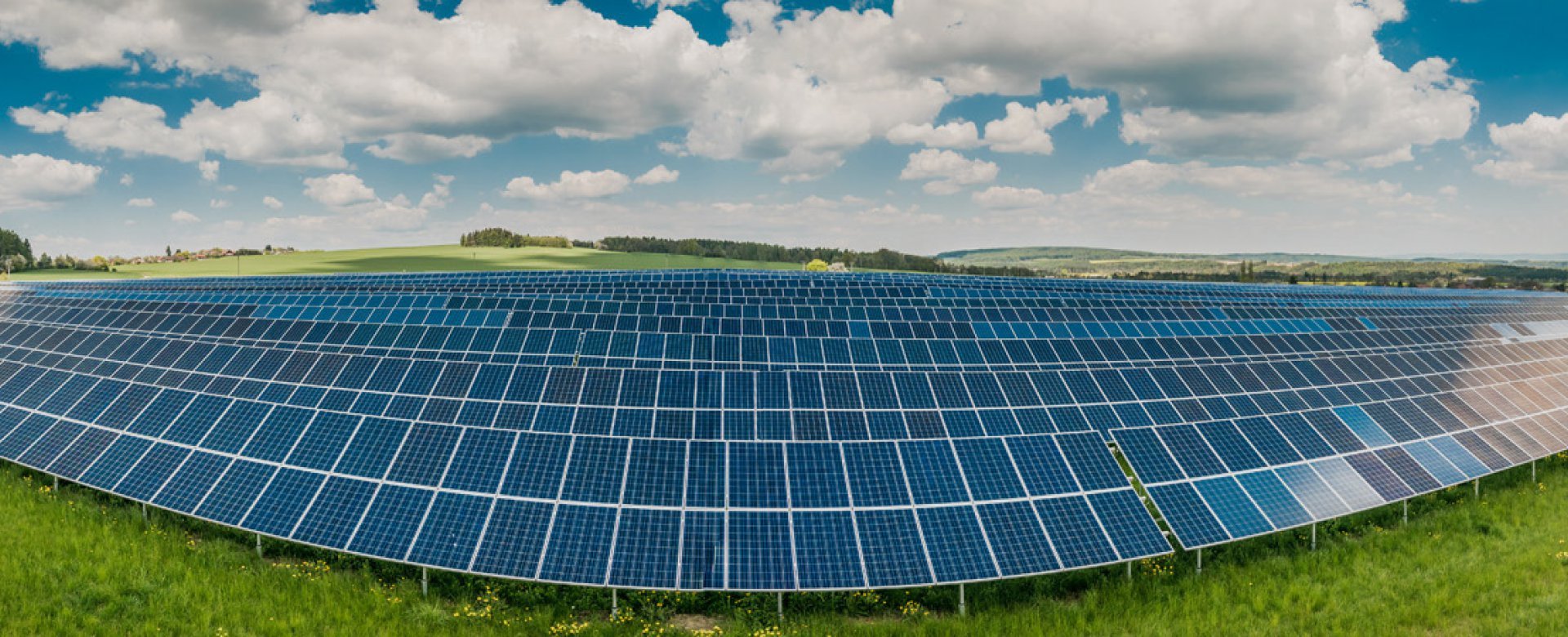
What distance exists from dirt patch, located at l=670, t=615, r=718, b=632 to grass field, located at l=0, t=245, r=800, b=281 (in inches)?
5250

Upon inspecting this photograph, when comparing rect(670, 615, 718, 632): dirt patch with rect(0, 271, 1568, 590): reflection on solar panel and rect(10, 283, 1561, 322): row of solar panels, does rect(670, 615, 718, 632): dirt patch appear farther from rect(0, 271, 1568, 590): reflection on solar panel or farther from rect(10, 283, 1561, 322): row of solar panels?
rect(10, 283, 1561, 322): row of solar panels

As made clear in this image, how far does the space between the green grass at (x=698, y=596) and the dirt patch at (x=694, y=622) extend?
0.69ft

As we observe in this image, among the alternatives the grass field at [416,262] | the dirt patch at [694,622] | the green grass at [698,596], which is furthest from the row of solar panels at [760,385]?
the grass field at [416,262]

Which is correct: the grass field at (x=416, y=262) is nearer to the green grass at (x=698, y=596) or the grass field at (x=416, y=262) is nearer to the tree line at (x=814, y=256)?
the tree line at (x=814, y=256)

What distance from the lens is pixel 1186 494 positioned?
68.9 ft

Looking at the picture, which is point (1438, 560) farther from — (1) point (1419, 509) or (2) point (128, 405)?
(2) point (128, 405)

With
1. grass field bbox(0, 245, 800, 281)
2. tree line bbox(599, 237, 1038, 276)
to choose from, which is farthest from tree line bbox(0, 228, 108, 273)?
tree line bbox(599, 237, 1038, 276)

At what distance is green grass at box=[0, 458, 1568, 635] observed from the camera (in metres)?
16.8

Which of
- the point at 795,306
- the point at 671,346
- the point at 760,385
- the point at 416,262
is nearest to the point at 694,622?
the point at 760,385

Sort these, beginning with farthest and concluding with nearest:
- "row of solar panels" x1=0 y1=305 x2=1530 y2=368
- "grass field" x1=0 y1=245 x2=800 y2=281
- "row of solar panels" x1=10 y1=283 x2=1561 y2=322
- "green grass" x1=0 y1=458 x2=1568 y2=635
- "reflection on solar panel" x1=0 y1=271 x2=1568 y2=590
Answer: "grass field" x1=0 y1=245 x2=800 y2=281
"row of solar panels" x1=10 y1=283 x2=1561 y2=322
"row of solar panels" x1=0 y1=305 x2=1530 y2=368
"reflection on solar panel" x1=0 y1=271 x2=1568 y2=590
"green grass" x1=0 y1=458 x2=1568 y2=635

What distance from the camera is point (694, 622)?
17.6m

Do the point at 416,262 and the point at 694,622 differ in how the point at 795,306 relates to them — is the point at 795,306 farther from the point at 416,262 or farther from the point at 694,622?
the point at 416,262

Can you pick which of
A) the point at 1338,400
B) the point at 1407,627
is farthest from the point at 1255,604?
the point at 1338,400

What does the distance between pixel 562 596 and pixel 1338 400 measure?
2793cm
